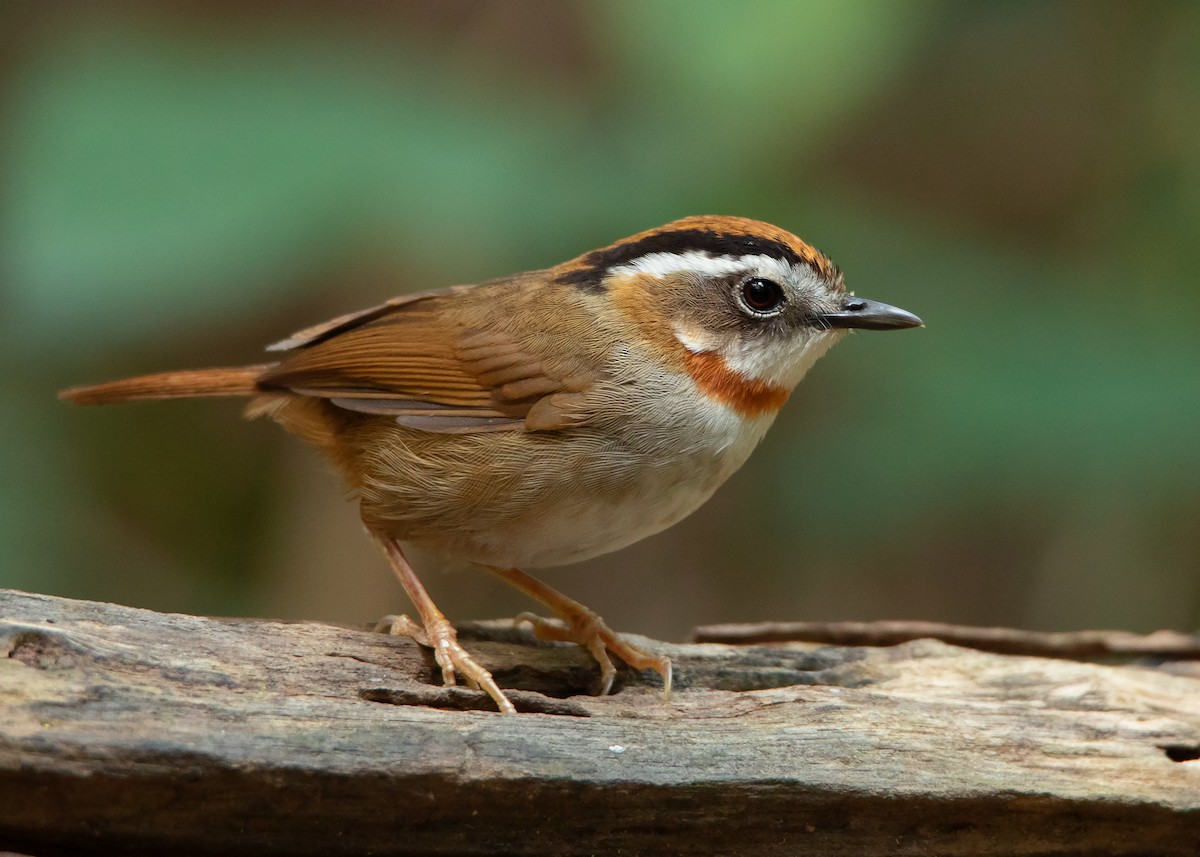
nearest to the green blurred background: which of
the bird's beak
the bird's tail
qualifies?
the bird's tail

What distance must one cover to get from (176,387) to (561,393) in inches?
56.1

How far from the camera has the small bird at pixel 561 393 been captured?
366 cm

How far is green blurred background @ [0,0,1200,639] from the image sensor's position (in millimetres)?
4574

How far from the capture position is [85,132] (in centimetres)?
473

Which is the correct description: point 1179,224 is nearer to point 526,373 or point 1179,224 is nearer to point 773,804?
point 526,373

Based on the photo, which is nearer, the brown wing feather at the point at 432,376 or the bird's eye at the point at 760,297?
the brown wing feather at the point at 432,376

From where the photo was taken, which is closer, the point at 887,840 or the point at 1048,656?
the point at 887,840

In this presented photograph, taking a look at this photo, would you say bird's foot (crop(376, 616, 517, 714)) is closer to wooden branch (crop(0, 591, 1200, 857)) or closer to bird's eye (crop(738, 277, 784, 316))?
wooden branch (crop(0, 591, 1200, 857))

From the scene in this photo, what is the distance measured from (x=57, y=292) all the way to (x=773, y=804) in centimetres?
297

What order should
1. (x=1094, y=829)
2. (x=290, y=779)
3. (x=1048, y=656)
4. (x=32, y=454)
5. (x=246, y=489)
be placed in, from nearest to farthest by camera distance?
(x=290, y=779), (x=1094, y=829), (x=1048, y=656), (x=32, y=454), (x=246, y=489)

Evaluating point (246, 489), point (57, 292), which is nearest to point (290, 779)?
point (57, 292)

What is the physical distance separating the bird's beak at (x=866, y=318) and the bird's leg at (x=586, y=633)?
4.07ft

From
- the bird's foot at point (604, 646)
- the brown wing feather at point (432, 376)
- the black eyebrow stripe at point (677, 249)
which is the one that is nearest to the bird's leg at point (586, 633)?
the bird's foot at point (604, 646)

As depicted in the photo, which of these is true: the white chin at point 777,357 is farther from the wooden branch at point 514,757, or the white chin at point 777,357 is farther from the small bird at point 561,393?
the wooden branch at point 514,757
